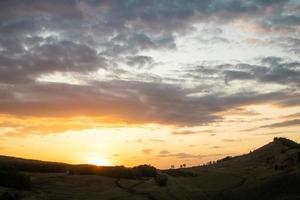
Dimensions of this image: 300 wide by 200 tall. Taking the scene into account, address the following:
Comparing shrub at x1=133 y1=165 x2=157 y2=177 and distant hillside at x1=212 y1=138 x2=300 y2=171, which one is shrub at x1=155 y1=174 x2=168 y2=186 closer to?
shrub at x1=133 y1=165 x2=157 y2=177

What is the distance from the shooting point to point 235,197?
69.5 m

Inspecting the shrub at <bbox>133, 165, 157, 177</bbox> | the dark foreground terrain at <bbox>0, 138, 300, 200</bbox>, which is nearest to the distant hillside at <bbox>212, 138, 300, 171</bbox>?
the dark foreground terrain at <bbox>0, 138, 300, 200</bbox>

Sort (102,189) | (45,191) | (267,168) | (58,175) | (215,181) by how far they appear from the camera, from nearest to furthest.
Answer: (45,191) < (102,189) < (58,175) < (215,181) < (267,168)

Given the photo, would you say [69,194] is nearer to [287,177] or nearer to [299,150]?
[287,177]

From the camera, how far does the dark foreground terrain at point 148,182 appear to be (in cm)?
→ 6291

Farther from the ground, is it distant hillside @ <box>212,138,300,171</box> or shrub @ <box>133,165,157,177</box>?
distant hillside @ <box>212,138,300,171</box>

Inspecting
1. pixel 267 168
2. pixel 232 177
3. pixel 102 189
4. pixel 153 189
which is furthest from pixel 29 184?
pixel 267 168

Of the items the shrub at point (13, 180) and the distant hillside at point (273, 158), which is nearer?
the shrub at point (13, 180)

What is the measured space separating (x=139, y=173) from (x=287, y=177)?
961 inches

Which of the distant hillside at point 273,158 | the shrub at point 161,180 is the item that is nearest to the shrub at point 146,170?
the shrub at point 161,180

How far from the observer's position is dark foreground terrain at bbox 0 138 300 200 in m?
62.9

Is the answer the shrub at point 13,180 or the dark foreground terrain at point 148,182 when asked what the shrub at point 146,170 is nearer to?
the dark foreground terrain at point 148,182

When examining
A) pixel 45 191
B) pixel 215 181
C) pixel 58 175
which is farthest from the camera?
pixel 215 181

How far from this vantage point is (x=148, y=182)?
75750mm
